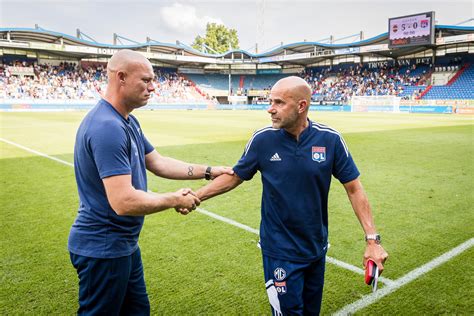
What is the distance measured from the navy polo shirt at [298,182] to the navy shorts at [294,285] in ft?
0.22

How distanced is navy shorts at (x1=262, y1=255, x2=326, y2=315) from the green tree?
100 meters

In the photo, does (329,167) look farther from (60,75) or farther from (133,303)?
(60,75)

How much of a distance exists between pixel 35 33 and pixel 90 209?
6313cm

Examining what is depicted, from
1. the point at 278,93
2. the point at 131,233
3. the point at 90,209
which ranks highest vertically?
the point at 278,93

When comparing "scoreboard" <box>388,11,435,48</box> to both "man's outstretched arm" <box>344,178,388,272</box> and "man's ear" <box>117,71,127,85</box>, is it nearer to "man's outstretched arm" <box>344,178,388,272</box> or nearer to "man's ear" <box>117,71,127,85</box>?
"man's outstretched arm" <box>344,178,388,272</box>

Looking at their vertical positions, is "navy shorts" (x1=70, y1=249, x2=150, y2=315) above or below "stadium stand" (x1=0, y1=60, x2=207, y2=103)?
below

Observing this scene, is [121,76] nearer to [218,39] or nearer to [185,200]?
[185,200]

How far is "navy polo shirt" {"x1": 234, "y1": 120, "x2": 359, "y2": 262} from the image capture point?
279cm

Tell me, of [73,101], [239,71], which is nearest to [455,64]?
[239,71]

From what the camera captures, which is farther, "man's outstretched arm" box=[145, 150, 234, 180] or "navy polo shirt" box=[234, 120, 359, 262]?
"man's outstretched arm" box=[145, 150, 234, 180]

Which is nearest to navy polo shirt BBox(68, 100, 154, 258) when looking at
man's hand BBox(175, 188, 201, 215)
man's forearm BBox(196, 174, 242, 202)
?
man's hand BBox(175, 188, 201, 215)

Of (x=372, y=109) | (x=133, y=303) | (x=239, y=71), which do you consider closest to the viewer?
(x=133, y=303)

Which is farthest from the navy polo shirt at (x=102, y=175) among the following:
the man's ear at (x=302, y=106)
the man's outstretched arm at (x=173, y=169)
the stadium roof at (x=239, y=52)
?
the stadium roof at (x=239, y=52)

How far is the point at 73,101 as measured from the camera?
4984 centimetres
